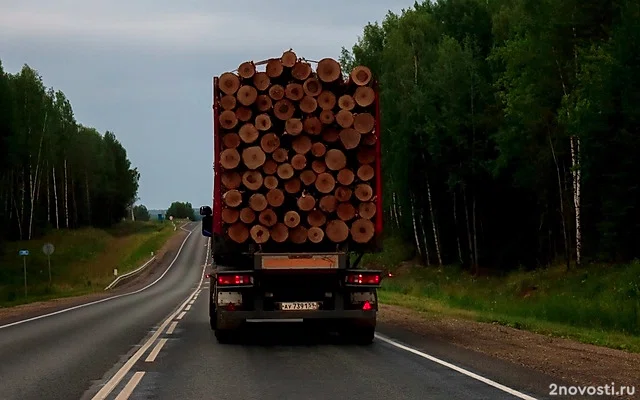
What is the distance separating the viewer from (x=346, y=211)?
1553 cm

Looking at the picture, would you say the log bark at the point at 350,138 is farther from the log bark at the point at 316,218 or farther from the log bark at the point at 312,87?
the log bark at the point at 316,218

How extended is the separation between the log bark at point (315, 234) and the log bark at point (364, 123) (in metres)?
1.91

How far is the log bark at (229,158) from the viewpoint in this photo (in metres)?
15.4

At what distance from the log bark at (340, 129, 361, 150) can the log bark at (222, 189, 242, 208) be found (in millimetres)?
2061

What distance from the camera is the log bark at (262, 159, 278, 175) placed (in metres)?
15.5

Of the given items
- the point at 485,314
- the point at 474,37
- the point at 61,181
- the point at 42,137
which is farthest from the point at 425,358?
the point at 61,181

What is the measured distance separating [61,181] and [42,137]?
814 inches

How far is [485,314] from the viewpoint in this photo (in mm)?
23641

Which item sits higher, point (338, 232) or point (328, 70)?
point (328, 70)

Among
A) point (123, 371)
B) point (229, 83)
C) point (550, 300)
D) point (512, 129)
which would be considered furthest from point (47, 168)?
point (123, 371)

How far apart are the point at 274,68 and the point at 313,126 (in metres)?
1.28

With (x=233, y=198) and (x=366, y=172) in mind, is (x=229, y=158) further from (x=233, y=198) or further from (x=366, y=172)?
(x=366, y=172)

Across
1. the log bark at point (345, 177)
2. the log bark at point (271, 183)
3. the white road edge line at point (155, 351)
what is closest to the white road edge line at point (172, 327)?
the white road edge line at point (155, 351)

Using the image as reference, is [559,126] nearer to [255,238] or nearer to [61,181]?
[255,238]
